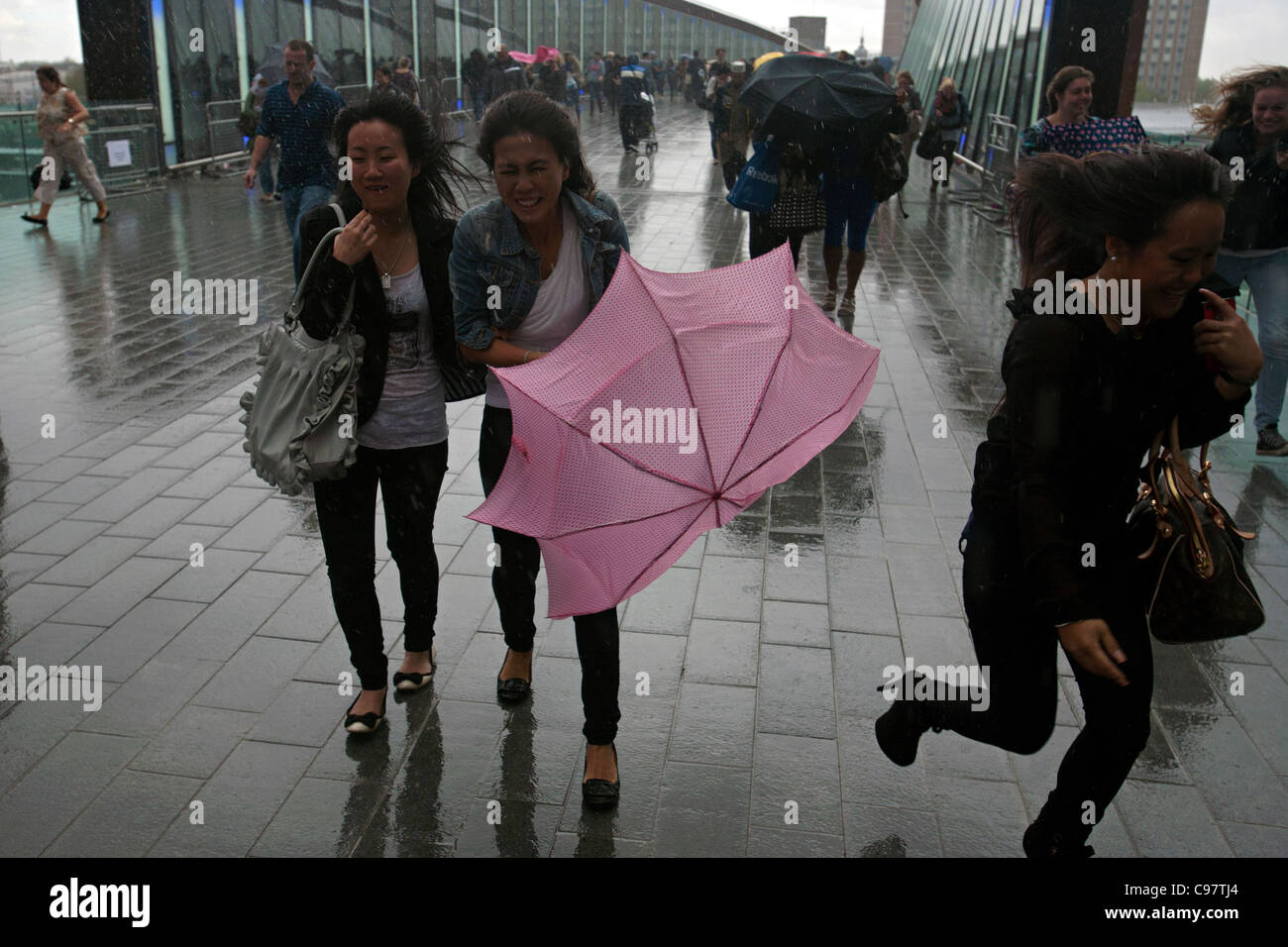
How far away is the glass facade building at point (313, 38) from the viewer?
18344 millimetres

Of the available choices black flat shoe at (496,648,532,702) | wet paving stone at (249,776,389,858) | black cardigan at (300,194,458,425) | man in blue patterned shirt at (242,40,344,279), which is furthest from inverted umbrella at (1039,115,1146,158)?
wet paving stone at (249,776,389,858)

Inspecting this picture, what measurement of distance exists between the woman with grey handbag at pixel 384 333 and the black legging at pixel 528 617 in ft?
0.68

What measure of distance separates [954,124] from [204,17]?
12.5 m

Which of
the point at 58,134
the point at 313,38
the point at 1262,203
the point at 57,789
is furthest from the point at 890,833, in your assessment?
the point at 313,38

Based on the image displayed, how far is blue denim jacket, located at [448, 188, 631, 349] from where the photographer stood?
125 inches

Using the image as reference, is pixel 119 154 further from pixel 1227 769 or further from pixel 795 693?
pixel 1227 769

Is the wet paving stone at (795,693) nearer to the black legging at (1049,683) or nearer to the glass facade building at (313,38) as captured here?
the black legging at (1049,683)

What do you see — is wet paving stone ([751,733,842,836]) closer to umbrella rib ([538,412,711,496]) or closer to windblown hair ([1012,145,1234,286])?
umbrella rib ([538,412,711,496])

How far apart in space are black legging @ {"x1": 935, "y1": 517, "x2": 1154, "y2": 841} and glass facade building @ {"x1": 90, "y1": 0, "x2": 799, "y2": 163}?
18348mm
